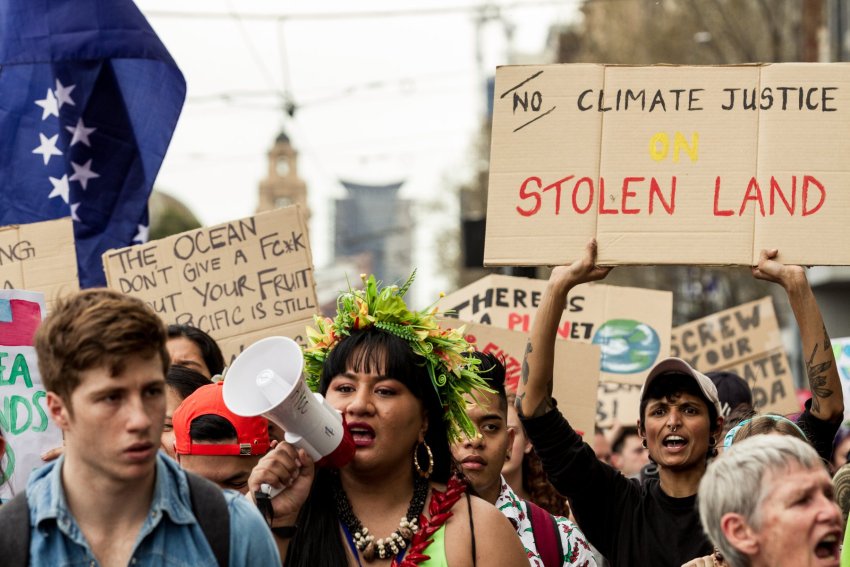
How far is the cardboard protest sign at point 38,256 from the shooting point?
6.07m

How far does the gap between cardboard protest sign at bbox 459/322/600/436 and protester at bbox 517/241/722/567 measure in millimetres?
1598

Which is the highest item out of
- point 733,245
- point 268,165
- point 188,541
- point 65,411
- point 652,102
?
point 268,165

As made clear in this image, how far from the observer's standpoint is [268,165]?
341ft

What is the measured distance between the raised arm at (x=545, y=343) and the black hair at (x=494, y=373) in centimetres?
15

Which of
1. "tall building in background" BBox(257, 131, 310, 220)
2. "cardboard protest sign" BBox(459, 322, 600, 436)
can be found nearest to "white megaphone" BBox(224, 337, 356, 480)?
"cardboard protest sign" BBox(459, 322, 600, 436)

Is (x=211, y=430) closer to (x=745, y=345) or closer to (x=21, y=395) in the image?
(x=21, y=395)

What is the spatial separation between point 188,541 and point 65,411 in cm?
36

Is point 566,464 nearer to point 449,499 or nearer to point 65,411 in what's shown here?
point 449,499

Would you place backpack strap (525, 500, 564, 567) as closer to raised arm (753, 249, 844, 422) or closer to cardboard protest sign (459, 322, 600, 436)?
raised arm (753, 249, 844, 422)

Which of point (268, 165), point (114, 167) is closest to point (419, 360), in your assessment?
point (114, 167)

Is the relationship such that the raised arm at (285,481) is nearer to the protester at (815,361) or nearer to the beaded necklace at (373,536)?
the beaded necklace at (373,536)

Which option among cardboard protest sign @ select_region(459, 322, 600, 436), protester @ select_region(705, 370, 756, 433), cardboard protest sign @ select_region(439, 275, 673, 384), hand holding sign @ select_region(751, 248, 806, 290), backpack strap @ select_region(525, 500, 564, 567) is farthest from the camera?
cardboard protest sign @ select_region(439, 275, 673, 384)

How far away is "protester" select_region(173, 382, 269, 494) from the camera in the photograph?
159 inches

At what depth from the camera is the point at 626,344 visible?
8.03 meters
